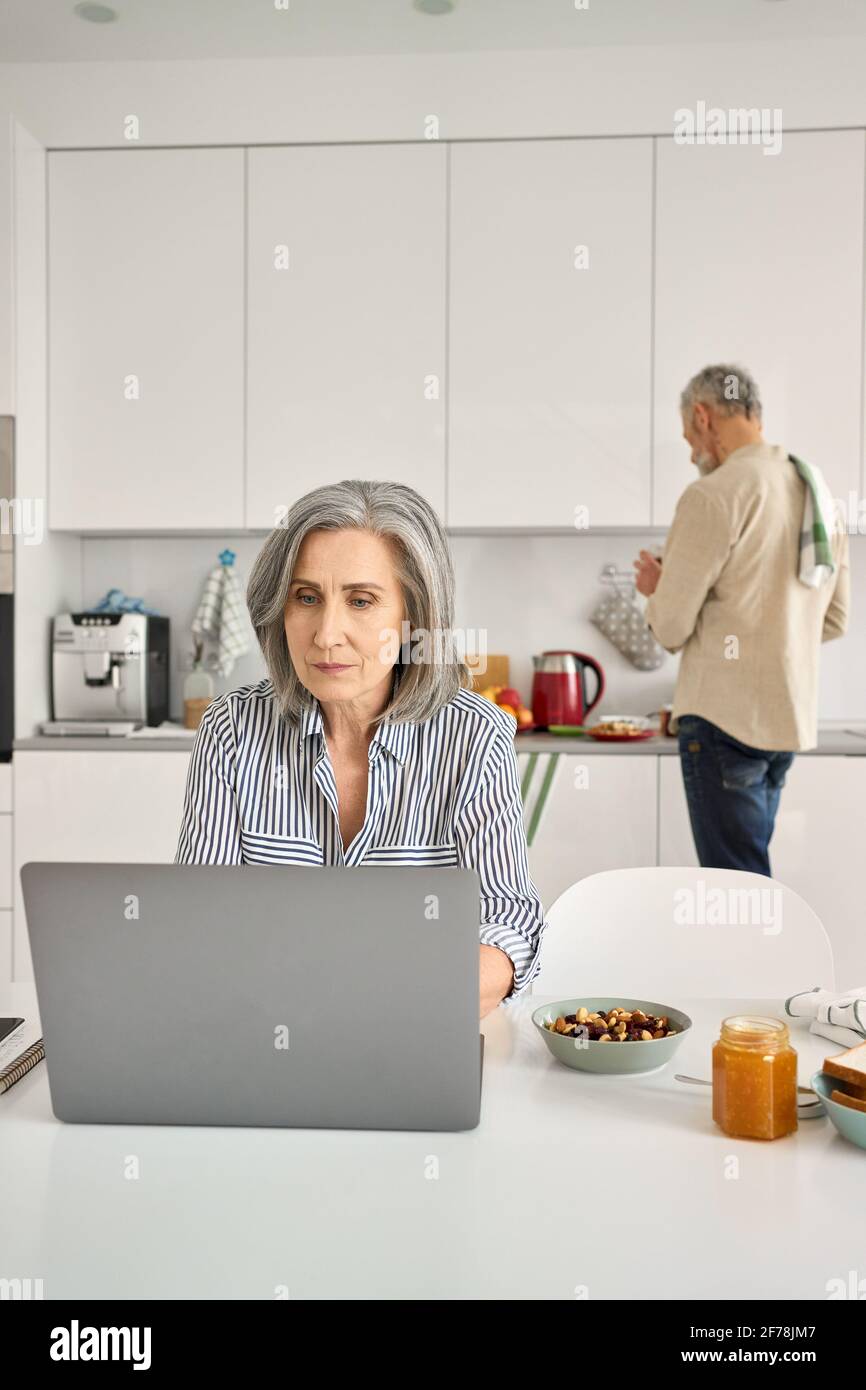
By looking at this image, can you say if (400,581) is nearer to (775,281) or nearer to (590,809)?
(590,809)

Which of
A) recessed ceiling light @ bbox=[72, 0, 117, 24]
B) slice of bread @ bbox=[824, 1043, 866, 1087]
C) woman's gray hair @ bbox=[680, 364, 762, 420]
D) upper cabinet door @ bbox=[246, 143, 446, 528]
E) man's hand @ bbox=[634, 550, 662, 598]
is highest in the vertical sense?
recessed ceiling light @ bbox=[72, 0, 117, 24]

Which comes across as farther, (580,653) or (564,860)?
(580,653)

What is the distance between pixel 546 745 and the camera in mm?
3111

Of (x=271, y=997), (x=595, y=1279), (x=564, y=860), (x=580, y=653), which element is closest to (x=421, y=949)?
(x=271, y=997)

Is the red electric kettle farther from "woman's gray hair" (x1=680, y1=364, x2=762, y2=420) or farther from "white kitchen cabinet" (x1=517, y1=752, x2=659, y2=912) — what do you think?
"woman's gray hair" (x1=680, y1=364, x2=762, y2=420)

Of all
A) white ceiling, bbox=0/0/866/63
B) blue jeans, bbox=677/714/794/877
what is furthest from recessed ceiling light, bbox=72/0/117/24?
blue jeans, bbox=677/714/794/877

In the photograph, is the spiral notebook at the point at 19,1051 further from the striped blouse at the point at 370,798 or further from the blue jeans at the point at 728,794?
the blue jeans at the point at 728,794

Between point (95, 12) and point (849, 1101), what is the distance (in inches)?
121

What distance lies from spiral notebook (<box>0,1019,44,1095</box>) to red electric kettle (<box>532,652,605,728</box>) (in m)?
2.28

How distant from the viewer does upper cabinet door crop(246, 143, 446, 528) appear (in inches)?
129
